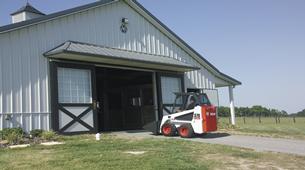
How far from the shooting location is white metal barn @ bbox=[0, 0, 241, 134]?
14648 mm

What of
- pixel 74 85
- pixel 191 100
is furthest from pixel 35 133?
pixel 191 100

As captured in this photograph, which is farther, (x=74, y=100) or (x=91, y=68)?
(x=91, y=68)

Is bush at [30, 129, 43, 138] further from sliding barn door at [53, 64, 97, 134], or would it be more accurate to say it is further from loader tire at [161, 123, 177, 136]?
loader tire at [161, 123, 177, 136]

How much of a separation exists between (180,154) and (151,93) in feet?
37.7

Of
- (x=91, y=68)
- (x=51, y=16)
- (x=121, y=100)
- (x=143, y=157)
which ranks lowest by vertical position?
(x=143, y=157)

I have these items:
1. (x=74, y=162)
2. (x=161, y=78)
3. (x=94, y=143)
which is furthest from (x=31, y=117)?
(x=161, y=78)

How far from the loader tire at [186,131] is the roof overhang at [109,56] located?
390cm

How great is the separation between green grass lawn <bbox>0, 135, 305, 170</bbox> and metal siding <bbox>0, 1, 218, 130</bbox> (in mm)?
2814

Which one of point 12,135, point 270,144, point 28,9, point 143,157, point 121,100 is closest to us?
point 143,157

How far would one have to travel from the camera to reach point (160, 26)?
21562 mm

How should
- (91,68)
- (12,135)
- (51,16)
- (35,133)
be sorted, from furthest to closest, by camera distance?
(91,68) → (51,16) → (35,133) → (12,135)

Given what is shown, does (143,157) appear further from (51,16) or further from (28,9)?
(28,9)

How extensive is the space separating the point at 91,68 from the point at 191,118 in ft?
15.6

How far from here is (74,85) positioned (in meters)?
16.3
